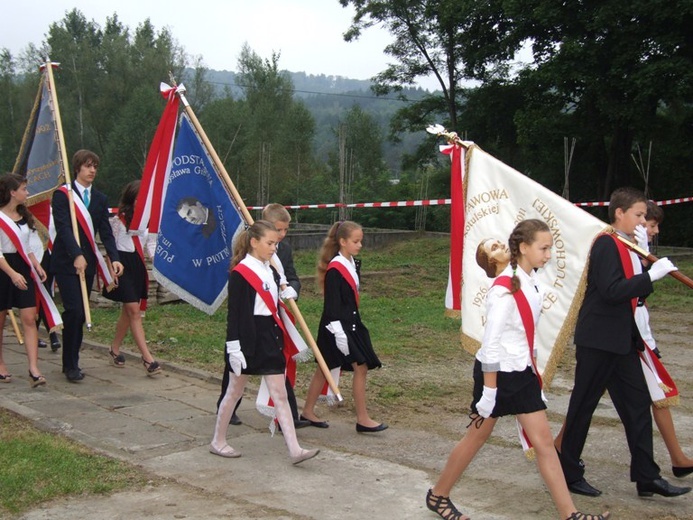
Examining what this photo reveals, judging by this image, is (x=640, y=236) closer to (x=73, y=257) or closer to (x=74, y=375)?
(x=73, y=257)

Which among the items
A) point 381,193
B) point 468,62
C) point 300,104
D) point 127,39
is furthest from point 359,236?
point 127,39

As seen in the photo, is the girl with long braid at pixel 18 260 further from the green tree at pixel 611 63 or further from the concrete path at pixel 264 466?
the green tree at pixel 611 63

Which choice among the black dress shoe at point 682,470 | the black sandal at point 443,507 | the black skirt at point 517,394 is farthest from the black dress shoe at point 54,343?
the black dress shoe at point 682,470

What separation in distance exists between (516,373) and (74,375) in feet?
14.9

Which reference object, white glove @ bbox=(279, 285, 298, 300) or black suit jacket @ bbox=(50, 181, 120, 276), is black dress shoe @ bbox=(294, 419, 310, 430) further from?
black suit jacket @ bbox=(50, 181, 120, 276)

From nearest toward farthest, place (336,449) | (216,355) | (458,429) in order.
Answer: (336,449)
(458,429)
(216,355)

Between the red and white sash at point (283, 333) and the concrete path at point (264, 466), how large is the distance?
0.34m

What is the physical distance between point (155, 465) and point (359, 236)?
214 centimetres

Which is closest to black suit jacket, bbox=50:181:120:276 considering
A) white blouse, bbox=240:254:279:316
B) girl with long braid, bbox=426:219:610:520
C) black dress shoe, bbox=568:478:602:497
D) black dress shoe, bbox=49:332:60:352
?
black dress shoe, bbox=49:332:60:352

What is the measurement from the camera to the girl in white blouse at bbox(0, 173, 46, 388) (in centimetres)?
730

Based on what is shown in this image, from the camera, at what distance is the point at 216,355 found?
8672 millimetres

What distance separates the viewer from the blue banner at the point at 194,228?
6.86 m

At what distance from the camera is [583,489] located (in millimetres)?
4949

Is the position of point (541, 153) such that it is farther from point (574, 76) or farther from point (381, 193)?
point (381, 193)
